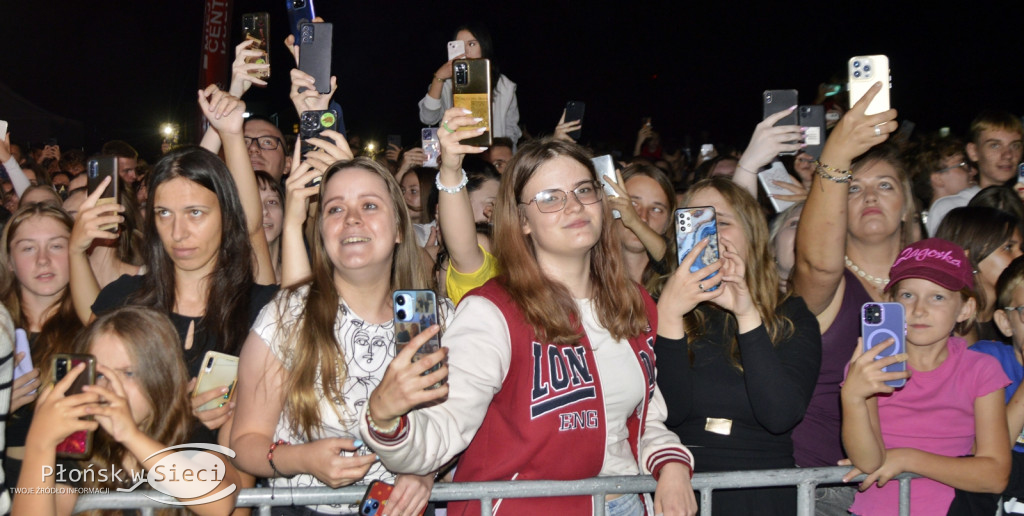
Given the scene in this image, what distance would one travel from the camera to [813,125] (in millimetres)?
3744

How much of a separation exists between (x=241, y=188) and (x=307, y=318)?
4.14ft

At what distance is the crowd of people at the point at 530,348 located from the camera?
231cm

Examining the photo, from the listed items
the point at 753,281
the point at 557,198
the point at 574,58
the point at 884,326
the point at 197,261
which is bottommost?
the point at 884,326

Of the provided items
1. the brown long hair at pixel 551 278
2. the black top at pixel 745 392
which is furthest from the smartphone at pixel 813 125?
the brown long hair at pixel 551 278

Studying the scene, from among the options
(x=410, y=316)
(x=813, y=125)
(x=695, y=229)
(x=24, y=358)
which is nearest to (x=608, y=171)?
(x=813, y=125)

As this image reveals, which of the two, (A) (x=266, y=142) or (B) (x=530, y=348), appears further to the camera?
(A) (x=266, y=142)

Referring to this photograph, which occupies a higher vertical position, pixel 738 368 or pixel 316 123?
pixel 316 123

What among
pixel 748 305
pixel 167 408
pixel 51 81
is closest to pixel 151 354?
pixel 167 408

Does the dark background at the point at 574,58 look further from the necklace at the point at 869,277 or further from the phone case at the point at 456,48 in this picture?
the necklace at the point at 869,277

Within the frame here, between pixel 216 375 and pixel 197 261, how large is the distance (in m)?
0.61

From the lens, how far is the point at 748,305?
2645 millimetres

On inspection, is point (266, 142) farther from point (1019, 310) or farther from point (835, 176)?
point (1019, 310)

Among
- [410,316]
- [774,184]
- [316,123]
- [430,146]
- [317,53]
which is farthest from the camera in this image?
[430,146]

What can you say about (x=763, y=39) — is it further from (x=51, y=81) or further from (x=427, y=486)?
(x=51, y=81)
